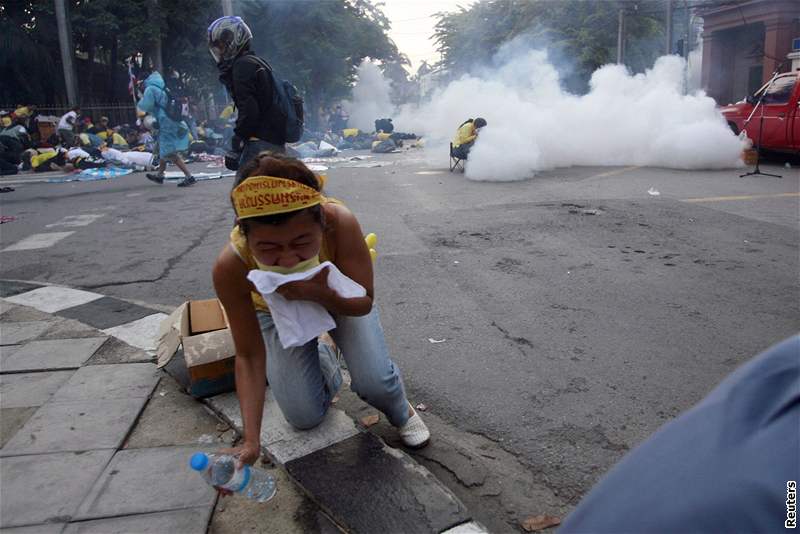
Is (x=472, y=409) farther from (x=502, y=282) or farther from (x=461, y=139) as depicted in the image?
(x=461, y=139)

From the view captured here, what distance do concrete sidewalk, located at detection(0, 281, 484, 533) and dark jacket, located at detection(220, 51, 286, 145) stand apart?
79.6 inches

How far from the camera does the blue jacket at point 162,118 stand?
412 inches

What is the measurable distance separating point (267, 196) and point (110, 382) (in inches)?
74.0

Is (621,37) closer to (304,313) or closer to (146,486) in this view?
(304,313)

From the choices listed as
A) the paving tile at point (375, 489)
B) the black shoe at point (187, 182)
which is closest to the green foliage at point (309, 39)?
the black shoe at point (187, 182)

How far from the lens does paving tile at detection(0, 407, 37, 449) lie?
271 cm

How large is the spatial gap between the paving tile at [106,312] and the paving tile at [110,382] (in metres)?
0.78

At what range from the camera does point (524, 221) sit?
23.5ft

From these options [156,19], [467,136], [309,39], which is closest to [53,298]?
[467,136]

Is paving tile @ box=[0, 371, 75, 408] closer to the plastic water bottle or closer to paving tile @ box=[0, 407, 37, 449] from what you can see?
paving tile @ box=[0, 407, 37, 449]

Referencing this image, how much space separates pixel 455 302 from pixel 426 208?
4.02 m

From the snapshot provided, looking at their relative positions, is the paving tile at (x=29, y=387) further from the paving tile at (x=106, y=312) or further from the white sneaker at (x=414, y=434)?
the white sneaker at (x=414, y=434)

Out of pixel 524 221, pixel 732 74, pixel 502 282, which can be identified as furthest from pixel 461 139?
pixel 732 74

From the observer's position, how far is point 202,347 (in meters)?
2.99
